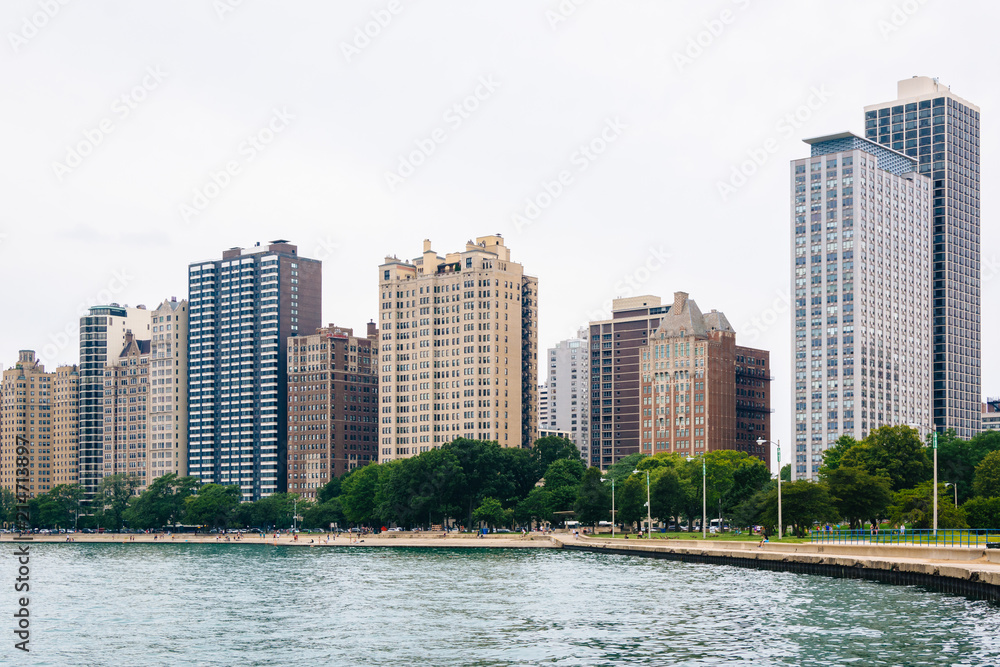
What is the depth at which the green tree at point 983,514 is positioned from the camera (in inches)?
5123

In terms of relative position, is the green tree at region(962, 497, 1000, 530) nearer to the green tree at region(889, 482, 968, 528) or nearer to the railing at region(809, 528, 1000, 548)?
the green tree at region(889, 482, 968, 528)

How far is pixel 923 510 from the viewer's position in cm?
14550

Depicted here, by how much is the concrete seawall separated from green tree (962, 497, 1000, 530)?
22.1 meters

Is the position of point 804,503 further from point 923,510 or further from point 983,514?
point 983,514

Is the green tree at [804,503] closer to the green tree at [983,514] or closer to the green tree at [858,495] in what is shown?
the green tree at [858,495]

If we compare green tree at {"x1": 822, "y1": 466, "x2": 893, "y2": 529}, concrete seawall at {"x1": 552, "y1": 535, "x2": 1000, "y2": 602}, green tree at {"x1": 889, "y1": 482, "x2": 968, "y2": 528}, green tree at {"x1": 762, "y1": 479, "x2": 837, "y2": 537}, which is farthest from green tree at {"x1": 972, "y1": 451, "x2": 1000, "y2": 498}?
concrete seawall at {"x1": 552, "y1": 535, "x2": 1000, "y2": 602}

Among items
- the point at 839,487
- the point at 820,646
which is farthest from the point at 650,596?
the point at 839,487

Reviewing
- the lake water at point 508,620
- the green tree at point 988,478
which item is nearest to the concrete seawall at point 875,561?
the lake water at point 508,620

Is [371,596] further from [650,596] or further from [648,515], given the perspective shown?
[648,515]

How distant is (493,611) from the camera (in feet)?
289

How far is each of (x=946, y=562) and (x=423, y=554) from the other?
113051 millimetres

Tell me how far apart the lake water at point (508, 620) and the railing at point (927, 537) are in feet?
35.5

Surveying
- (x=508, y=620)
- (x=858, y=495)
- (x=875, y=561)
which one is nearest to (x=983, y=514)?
(x=858, y=495)

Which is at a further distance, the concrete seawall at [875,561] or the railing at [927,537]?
the railing at [927,537]
